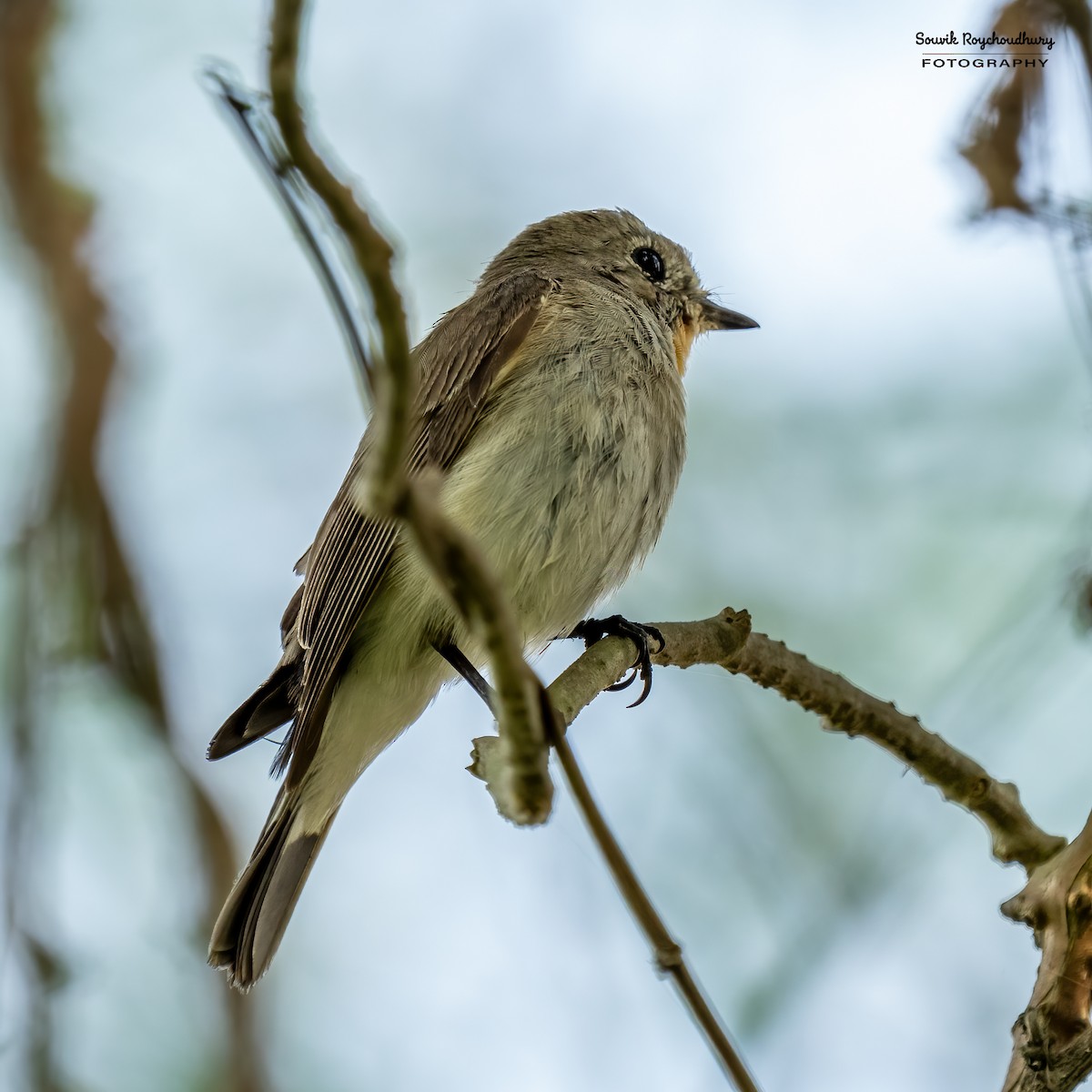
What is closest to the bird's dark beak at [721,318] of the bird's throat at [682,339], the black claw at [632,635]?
the bird's throat at [682,339]

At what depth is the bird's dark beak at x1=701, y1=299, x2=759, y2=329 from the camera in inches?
214

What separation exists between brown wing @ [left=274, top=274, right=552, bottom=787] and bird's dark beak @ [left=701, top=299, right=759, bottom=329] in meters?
1.09

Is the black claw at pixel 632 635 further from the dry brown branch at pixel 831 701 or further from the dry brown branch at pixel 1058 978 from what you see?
the dry brown branch at pixel 1058 978

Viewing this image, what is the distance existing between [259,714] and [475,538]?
985mm

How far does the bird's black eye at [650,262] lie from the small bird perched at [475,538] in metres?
0.84

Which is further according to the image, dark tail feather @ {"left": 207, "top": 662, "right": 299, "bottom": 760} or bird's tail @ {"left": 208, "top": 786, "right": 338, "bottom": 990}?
dark tail feather @ {"left": 207, "top": 662, "right": 299, "bottom": 760}

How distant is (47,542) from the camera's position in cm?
560

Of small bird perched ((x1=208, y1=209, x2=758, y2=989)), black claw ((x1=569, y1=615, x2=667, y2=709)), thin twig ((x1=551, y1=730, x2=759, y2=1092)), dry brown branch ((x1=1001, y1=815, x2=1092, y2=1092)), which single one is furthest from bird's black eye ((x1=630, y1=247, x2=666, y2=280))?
thin twig ((x1=551, y1=730, x2=759, y2=1092))

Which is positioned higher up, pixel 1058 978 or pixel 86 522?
pixel 86 522

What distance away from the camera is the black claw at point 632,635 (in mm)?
3758

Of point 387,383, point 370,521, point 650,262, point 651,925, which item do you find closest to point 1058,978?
point 651,925

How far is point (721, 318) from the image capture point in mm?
5500

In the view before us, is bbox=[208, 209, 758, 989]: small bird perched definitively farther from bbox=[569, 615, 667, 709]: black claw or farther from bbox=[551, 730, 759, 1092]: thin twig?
bbox=[551, 730, 759, 1092]: thin twig

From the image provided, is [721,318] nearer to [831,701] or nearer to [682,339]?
[682,339]
